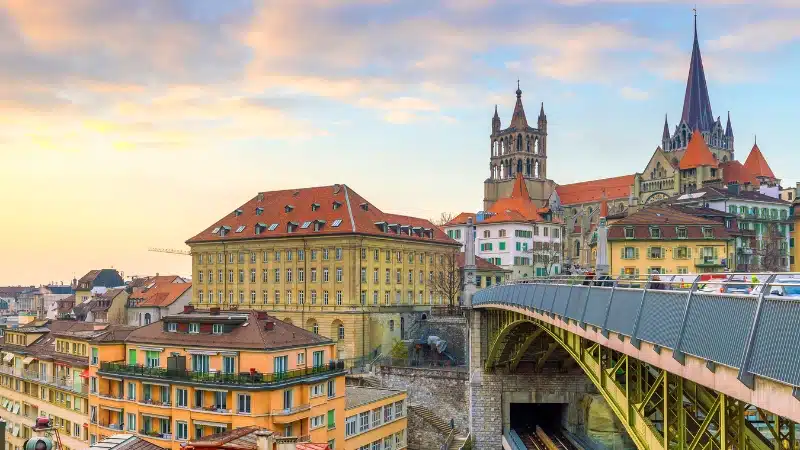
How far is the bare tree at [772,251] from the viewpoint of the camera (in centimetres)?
→ 8629

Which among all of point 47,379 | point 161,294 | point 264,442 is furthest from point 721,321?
point 161,294

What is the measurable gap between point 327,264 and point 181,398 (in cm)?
3551

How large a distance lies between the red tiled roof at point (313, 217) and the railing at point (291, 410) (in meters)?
34.3

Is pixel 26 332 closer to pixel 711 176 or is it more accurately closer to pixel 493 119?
pixel 711 176

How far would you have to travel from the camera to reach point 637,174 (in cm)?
13912

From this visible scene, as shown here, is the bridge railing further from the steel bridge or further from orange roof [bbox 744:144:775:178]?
orange roof [bbox 744:144:775:178]

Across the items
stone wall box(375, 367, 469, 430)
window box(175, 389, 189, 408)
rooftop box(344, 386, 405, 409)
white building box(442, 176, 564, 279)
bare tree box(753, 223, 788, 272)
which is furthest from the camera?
white building box(442, 176, 564, 279)

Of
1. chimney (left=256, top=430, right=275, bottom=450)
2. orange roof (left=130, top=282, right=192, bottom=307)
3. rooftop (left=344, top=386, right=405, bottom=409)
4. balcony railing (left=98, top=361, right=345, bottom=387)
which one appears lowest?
rooftop (left=344, top=386, right=405, bottom=409)

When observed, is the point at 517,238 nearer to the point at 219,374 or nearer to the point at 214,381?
the point at 219,374

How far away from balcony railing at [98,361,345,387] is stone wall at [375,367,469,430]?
476 inches

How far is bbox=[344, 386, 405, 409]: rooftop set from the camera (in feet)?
175

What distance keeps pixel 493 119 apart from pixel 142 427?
13760 centimetres

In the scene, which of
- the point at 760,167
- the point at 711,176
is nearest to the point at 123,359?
the point at 711,176

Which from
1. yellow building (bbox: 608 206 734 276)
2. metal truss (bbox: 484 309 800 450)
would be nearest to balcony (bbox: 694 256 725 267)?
yellow building (bbox: 608 206 734 276)
